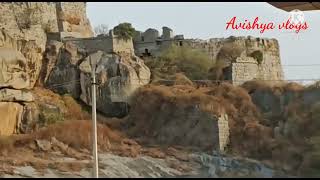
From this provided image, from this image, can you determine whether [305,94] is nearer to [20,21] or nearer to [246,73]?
[246,73]

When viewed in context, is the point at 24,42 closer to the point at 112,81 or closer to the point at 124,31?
the point at 112,81

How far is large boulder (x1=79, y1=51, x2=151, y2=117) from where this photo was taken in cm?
→ 2450

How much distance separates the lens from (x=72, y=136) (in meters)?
20.8

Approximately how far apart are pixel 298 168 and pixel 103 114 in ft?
28.4

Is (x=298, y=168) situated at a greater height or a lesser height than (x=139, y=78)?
lesser

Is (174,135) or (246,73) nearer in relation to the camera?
(174,135)

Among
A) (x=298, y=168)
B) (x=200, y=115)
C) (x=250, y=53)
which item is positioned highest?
(x=250, y=53)

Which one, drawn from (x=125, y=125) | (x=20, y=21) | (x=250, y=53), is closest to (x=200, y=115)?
(x=125, y=125)

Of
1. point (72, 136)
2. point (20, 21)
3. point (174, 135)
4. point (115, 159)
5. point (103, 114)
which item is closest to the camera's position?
point (115, 159)

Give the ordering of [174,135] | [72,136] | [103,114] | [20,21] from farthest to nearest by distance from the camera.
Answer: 1. [20,21]
2. [103,114]
3. [174,135]
4. [72,136]

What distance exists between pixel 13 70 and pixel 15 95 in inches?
50.8

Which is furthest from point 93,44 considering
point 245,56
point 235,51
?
point 245,56

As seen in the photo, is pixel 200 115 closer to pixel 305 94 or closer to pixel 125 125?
pixel 125 125

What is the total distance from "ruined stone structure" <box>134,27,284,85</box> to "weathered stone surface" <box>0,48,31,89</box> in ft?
19.1
